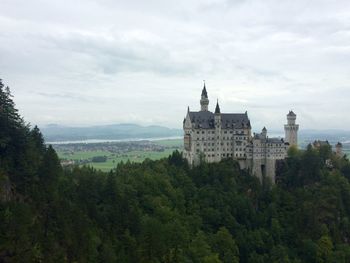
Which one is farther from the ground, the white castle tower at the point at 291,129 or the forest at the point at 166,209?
the white castle tower at the point at 291,129

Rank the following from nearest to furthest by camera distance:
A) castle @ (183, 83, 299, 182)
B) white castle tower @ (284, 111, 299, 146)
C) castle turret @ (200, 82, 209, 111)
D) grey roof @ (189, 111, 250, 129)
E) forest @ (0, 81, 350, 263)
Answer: forest @ (0, 81, 350, 263), castle @ (183, 83, 299, 182), grey roof @ (189, 111, 250, 129), castle turret @ (200, 82, 209, 111), white castle tower @ (284, 111, 299, 146)

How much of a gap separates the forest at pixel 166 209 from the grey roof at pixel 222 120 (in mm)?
10343

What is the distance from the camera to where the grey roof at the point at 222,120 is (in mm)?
117031

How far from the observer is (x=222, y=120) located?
11844 cm

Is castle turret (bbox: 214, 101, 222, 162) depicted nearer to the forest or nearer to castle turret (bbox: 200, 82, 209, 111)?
the forest

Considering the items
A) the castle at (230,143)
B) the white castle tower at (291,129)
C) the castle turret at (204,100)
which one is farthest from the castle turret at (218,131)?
the white castle tower at (291,129)

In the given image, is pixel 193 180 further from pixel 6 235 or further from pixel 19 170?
pixel 6 235

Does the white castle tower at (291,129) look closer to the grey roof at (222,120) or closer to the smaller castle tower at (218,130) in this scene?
the grey roof at (222,120)

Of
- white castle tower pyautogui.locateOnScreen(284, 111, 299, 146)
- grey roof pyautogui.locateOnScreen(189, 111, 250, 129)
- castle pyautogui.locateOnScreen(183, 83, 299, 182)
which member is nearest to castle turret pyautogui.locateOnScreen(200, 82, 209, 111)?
grey roof pyautogui.locateOnScreen(189, 111, 250, 129)

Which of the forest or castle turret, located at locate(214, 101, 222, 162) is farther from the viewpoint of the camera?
castle turret, located at locate(214, 101, 222, 162)

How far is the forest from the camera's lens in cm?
5803

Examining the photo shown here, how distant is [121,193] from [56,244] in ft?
82.4

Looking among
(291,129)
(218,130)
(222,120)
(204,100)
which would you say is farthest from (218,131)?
(291,129)

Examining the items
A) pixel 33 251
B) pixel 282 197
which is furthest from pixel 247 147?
pixel 33 251
